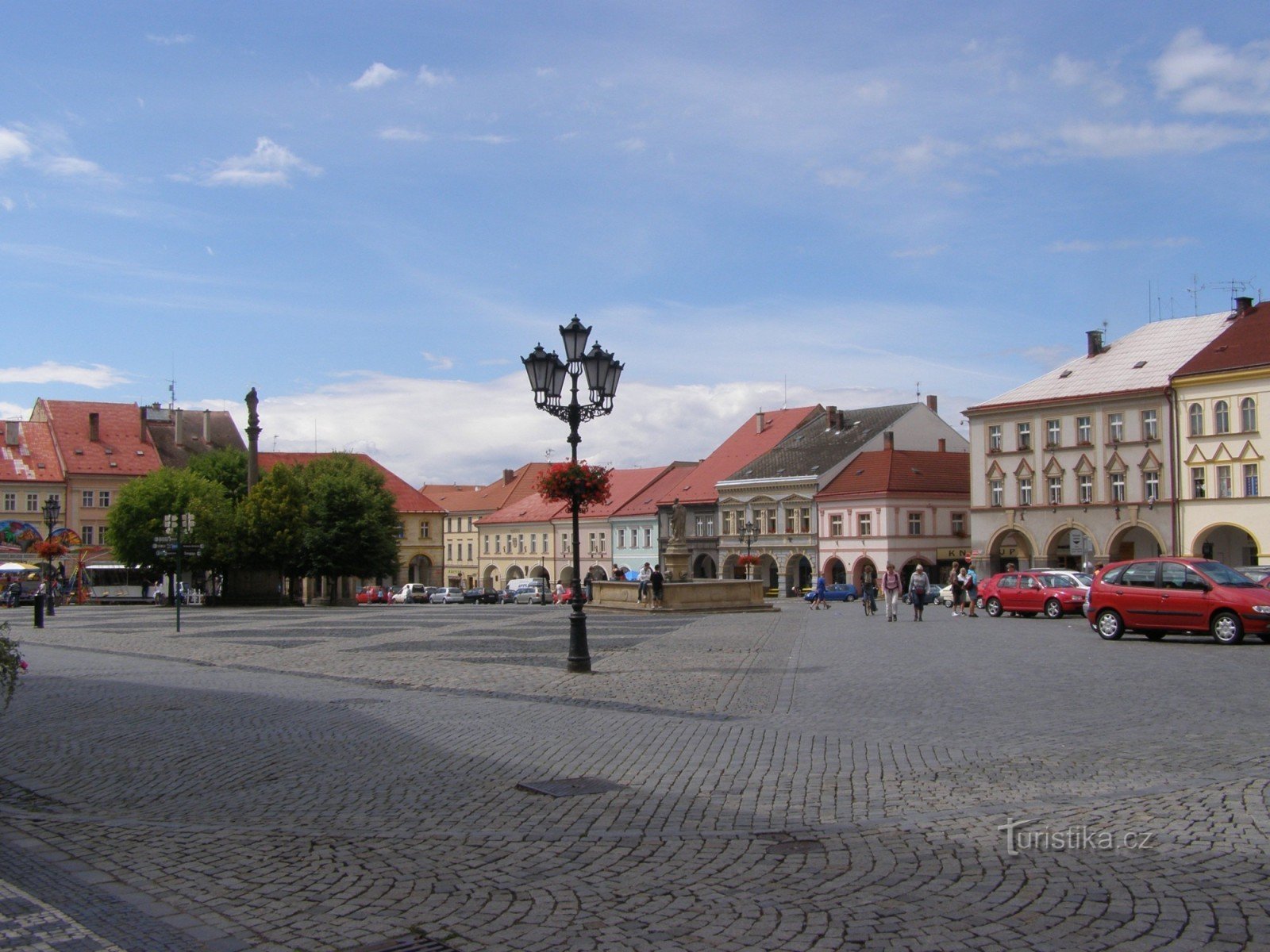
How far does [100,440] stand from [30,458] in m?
5.11

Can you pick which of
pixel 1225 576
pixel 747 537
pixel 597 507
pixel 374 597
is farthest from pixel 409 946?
pixel 597 507

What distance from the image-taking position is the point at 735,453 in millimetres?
95062

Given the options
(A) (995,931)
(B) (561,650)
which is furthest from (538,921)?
(B) (561,650)

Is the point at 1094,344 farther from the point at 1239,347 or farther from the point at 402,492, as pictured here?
the point at 402,492

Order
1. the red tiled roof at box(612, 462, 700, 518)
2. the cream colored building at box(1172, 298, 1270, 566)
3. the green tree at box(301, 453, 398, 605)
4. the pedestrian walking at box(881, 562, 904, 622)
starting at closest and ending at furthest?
1. the pedestrian walking at box(881, 562, 904, 622)
2. the cream colored building at box(1172, 298, 1270, 566)
3. the green tree at box(301, 453, 398, 605)
4. the red tiled roof at box(612, 462, 700, 518)

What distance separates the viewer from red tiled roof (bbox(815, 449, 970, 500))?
78375mm

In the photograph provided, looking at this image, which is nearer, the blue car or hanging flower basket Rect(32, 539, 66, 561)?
hanging flower basket Rect(32, 539, 66, 561)

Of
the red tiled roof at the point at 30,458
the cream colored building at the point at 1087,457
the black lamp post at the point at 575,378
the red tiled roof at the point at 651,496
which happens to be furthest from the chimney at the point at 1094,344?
the red tiled roof at the point at 30,458

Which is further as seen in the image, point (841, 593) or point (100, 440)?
point (100, 440)

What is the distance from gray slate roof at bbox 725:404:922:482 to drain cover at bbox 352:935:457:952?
78844mm

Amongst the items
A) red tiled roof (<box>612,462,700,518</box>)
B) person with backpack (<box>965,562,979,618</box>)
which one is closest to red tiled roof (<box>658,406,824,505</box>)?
red tiled roof (<box>612,462,700,518</box>)

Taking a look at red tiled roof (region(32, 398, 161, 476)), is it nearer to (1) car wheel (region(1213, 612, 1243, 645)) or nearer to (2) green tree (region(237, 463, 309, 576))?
(2) green tree (region(237, 463, 309, 576))

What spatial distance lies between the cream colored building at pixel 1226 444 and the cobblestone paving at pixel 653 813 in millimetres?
43343

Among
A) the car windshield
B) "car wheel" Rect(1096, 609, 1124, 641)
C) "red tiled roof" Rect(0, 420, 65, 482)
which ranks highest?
"red tiled roof" Rect(0, 420, 65, 482)
